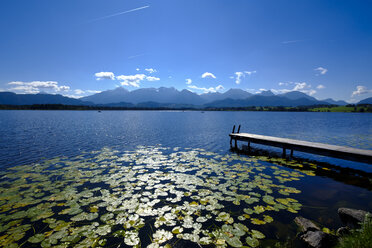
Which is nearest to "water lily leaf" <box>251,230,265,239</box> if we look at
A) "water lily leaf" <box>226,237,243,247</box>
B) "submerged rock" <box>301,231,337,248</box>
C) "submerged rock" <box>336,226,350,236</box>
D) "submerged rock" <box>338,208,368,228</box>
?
"water lily leaf" <box>226,237,243,247</box>

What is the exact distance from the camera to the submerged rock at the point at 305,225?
7.42 meters

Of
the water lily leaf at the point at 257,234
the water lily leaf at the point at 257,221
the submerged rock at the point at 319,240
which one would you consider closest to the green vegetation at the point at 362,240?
the submerged rock at the point at 319,240

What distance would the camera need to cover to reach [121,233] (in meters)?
7.22

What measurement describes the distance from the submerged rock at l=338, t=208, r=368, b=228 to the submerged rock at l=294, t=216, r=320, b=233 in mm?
1300

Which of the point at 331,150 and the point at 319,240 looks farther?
the point at 331,150

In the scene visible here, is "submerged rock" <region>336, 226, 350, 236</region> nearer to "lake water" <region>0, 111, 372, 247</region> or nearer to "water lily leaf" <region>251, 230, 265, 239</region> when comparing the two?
"lake water" <region>0, 111, 372, 247</region>

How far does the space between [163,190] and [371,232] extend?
32.0 ft

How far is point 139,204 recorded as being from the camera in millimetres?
9539

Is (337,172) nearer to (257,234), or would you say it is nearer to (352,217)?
(352,217)

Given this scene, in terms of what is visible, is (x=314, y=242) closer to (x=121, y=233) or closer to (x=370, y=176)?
(x=121, y=233)

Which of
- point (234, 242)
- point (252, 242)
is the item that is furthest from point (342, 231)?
point (234, 242)

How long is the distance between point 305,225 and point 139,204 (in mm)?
8330

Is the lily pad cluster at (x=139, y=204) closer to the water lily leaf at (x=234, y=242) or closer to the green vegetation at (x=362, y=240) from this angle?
the water lily leaf at (x=234, y=242)

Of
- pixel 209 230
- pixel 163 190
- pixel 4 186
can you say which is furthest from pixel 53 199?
pixel 209 230
